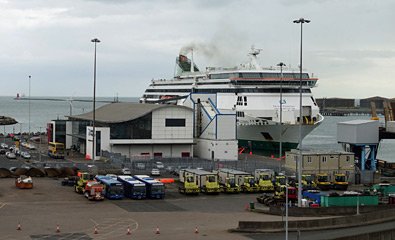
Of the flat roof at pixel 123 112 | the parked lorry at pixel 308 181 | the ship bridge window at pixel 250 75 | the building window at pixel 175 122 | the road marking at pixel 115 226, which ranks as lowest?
the road marking at pixel 115 226

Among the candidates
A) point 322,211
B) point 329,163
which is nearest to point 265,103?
point 329,163

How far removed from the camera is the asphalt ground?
99.5 ft

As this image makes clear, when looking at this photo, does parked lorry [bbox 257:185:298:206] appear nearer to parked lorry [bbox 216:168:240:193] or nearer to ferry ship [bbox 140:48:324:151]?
parked lorry [bbox 216:168:240:193]

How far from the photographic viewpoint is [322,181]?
167 ft

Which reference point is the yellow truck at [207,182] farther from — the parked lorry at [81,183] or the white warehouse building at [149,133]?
the white warehouse building at [149,133]

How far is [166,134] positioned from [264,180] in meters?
24.0

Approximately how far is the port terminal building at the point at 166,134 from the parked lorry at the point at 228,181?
19.7 m

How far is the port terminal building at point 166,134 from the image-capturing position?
68625mm

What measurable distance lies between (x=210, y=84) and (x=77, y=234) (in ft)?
212

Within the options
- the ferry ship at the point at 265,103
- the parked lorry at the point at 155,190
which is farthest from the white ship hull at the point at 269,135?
the parked lorry at the point at 155,190

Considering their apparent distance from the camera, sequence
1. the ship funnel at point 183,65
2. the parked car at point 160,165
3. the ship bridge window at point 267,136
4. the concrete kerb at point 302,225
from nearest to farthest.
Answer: the concrete kerb at point 302,225 < the parked car at point 160,165 < the ship bridge window at point 267,136 < the ship funnel at point 183,65

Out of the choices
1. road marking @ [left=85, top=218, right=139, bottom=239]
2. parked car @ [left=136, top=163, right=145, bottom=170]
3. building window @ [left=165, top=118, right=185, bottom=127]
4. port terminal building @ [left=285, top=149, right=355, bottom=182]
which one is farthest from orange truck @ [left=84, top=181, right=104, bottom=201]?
building window @ [left=165, top=118, right=185, bottom=127]

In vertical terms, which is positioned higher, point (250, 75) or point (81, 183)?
point (250, 75)

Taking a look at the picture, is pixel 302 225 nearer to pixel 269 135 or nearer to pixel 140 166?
pixel 140 166
